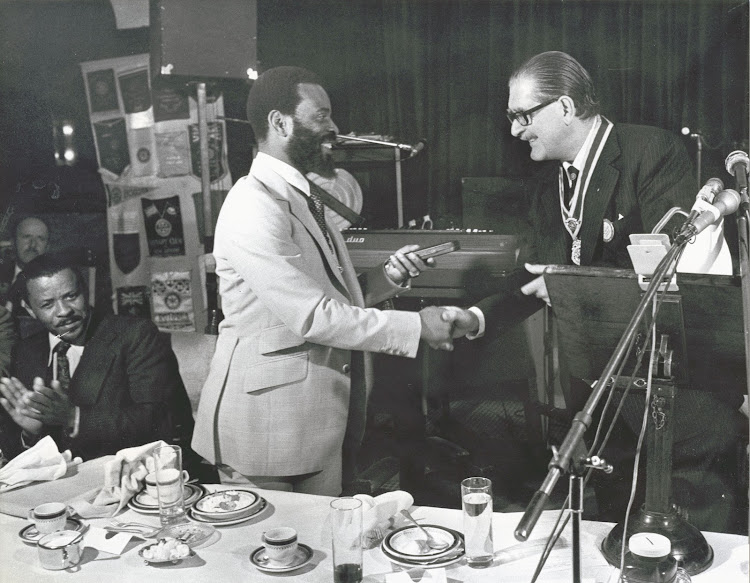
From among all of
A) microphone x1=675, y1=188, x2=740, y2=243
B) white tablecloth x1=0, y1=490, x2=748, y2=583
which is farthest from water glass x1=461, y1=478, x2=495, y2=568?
microphone x1=675, y1=188, x2=740, y2=243

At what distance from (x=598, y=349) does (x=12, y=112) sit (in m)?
1.84

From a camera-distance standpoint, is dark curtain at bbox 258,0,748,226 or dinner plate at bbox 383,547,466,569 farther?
dark curtain at bbox 258,0,748,226

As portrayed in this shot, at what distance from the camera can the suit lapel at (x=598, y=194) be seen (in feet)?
6.39

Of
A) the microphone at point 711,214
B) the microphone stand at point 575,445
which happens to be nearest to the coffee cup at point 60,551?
the microphone stand at point 575,445

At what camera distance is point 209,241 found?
7.30 ft

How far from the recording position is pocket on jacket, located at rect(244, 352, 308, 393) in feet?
7.13

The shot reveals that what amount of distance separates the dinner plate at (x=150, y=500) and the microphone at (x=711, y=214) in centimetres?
139

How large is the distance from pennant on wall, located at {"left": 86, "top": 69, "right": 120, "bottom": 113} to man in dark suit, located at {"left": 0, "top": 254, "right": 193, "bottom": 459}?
1.60 feet

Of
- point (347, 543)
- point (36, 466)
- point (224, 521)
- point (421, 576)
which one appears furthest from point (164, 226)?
point (421, 576)

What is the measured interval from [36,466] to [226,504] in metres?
0.67

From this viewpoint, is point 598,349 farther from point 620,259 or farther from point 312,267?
point 312,267

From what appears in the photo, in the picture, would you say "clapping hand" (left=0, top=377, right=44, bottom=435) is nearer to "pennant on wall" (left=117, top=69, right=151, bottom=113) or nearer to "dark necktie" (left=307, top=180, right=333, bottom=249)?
"pennant on wall" (left=117, top=69, right=151, bottom=113)

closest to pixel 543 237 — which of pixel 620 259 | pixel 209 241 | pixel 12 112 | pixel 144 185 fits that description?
pixel 620 259

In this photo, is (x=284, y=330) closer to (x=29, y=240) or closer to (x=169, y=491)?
(x=169, y=491)
